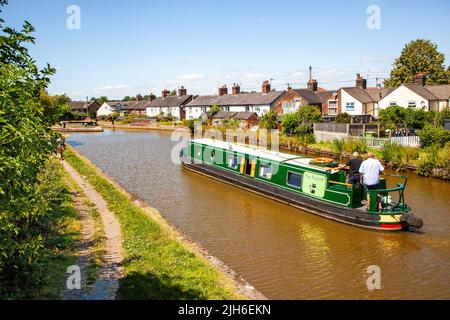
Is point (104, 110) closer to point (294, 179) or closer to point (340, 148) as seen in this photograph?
point (340, 148)

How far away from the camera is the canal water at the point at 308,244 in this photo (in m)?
9.45

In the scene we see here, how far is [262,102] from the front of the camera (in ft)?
170

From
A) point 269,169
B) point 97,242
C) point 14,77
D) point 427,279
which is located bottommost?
point 427,279

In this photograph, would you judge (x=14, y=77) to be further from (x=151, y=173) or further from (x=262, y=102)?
(x=262, y=102)

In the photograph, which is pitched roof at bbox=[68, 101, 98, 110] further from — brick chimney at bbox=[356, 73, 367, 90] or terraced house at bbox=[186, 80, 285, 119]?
brick chimney at bbox=[356, 73, 367, 90]

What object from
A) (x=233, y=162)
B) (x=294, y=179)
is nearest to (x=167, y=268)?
(x=294, y=179)

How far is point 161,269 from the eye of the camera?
894 centimetres

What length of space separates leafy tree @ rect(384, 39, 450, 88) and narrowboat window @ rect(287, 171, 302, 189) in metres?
44.1

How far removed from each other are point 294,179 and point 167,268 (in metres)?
8.13

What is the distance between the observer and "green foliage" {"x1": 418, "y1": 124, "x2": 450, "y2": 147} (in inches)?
894

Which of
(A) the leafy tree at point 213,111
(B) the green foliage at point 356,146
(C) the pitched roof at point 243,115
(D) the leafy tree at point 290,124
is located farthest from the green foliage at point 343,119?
(A) the leafy tree at point 213,111

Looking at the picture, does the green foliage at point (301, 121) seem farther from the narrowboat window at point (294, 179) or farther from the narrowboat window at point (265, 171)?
the narrowboat window at point (294, 179)

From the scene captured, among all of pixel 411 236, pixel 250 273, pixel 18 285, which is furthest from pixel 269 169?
pixel 18 285

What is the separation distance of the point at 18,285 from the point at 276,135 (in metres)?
28.8
